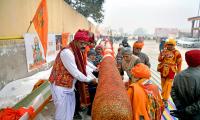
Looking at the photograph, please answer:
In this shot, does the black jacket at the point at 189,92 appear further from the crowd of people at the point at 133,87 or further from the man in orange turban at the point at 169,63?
the man in orange turban at the point at 169,63

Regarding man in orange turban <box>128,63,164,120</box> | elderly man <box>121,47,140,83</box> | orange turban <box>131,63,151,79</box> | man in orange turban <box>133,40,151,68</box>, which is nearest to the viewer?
man in orange turban <box>128,63,164,120</box>

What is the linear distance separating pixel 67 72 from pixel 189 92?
Answer: 1.74m

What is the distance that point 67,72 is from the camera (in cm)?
445

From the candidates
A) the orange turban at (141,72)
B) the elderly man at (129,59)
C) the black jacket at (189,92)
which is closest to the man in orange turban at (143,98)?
the orange turban at (141,72)

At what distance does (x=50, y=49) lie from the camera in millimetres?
11383

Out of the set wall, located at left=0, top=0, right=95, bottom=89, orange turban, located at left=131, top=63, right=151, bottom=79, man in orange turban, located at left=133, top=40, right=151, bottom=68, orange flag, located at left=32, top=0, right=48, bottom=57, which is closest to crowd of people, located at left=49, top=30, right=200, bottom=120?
orange turban, located at left=131, top=63, right=151, bottom=79

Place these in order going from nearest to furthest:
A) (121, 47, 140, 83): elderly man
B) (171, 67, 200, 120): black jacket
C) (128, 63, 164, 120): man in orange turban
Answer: (128, 63, 164, 120): man in orange turban < (171, 67, 200, 120): black jacket < (121, 47, 140, 83): elderly man

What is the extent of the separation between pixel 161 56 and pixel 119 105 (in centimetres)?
481

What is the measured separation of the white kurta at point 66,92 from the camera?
436 centimetres

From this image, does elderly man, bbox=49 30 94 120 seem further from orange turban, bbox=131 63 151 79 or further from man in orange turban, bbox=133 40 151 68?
man in orange turban, bbox=133 40 151 68

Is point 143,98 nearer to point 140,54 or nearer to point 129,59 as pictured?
point 129,59

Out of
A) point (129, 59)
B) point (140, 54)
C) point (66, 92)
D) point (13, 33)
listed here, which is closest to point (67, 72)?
point (66, 92)

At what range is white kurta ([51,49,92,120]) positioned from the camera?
436 centimetres

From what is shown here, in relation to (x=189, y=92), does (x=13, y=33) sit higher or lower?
higher
